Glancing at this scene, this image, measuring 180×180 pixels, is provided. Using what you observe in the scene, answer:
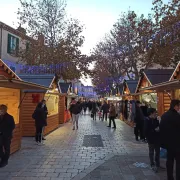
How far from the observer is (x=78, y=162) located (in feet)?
25.0

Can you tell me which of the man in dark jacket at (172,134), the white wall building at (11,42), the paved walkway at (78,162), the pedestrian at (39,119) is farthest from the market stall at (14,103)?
the white wall building at (11,42)

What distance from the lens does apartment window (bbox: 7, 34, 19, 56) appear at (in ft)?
85.1

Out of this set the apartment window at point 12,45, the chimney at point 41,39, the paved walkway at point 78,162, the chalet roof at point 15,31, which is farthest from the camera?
the apartment window at point 12,45

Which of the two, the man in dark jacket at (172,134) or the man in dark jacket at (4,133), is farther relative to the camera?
the man in dark jacket at (4,133)

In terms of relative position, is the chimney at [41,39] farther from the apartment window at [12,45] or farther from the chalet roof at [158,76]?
the chalet roof at [158,76]

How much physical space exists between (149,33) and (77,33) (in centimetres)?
851

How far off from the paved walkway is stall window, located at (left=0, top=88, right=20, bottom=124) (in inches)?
58.6

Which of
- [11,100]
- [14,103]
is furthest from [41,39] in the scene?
[11,100]

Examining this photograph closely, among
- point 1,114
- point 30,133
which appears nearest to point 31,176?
point 1,114

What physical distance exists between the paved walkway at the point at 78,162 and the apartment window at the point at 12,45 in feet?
57.6

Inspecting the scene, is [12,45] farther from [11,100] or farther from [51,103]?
[11,100]

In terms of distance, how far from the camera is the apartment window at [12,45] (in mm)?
25948

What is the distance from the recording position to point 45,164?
7359 mm

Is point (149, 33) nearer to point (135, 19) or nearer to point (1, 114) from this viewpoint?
point (135, 19)
